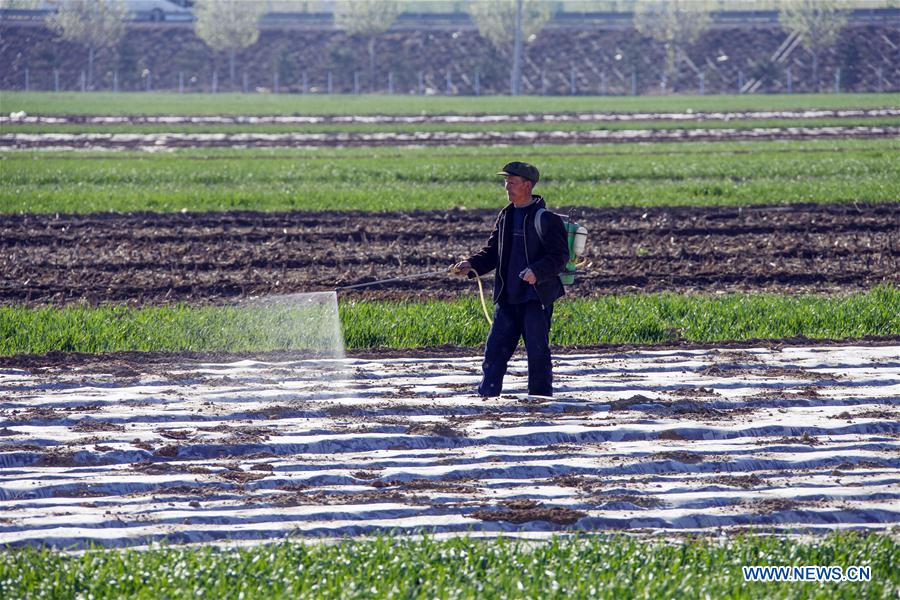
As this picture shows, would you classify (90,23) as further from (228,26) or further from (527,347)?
(527,347)

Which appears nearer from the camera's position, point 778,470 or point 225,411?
point 778,470

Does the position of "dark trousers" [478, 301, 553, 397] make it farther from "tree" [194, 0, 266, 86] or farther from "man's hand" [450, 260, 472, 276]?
"tree" [194, 0, 266, 86]

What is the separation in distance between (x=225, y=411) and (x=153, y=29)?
283ft

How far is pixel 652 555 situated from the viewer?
6152mm

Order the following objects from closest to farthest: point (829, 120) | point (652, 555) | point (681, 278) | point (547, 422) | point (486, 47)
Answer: point (652, 555), point (547, 422), point (681, 278), point (829, 120), point (486, 47)

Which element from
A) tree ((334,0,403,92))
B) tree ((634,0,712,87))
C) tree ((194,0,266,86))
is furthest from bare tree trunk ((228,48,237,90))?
tree ((634,0,712,87))

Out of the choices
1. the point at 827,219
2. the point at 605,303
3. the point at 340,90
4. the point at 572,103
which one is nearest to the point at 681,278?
the point at 605,303

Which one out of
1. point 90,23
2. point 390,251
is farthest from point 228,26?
point 390,251

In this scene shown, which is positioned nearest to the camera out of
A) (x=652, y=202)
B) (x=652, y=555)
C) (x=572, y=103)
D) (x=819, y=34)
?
(x=652, y=555)

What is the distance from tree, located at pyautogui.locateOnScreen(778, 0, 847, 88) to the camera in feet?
259

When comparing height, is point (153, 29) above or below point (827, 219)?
above

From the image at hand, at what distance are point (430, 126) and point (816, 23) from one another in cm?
4383

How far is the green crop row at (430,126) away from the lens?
4197 cm

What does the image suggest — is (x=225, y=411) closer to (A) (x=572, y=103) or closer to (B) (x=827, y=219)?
(B) (x=827, y=219)
